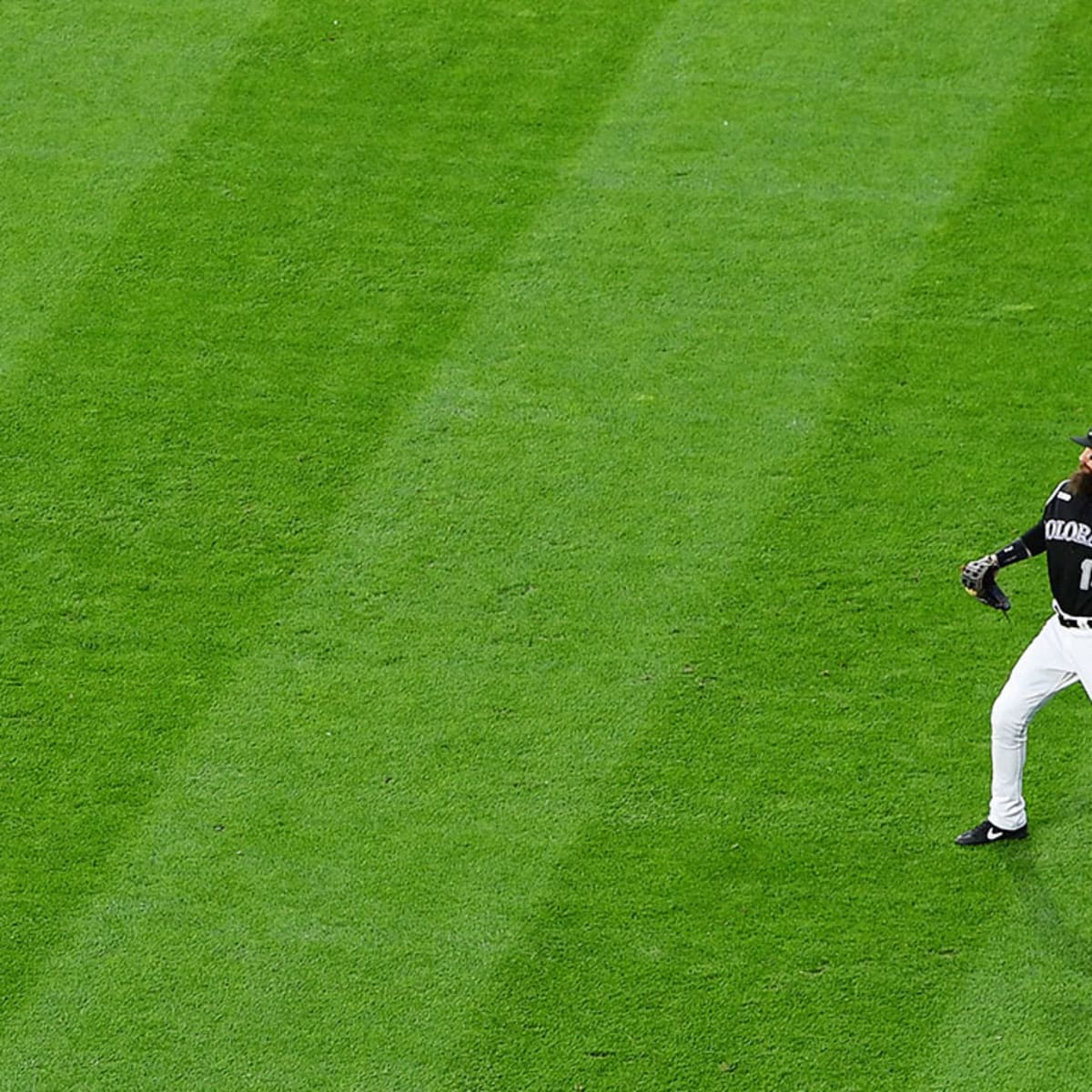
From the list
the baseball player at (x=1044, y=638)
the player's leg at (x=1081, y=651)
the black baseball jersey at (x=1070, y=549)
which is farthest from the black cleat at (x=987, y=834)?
the black baseball jersey at (x=1070, y=549)

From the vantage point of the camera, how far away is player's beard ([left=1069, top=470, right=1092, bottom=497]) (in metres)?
6.65

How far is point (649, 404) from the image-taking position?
8797 millimetres

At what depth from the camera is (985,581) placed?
6965 millimetres

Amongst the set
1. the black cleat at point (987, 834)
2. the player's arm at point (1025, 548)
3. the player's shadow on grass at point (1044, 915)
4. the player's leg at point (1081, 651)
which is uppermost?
the player's arm at point (1025, 548)

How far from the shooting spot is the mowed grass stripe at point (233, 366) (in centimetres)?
762

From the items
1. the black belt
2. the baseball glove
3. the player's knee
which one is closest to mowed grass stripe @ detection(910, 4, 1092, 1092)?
the player's knee

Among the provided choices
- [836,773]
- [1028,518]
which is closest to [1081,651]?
[836,773]

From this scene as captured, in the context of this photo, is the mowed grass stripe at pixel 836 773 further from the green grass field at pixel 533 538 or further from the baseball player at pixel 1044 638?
the baseball player at pixel 1044 638

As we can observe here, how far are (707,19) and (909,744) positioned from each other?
4.74 metres

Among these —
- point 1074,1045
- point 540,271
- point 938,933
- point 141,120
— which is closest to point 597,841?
point 938,933

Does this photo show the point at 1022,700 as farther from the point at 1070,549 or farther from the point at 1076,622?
the point at 1070,549

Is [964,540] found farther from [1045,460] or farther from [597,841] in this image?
[597,841]

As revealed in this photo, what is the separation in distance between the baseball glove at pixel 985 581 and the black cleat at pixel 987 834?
778mm

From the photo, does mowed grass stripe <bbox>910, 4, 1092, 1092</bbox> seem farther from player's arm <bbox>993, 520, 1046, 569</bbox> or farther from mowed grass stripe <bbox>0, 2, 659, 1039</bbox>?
mowed grass stripe <bbox>0, 2, 659, 1039</bbox>
